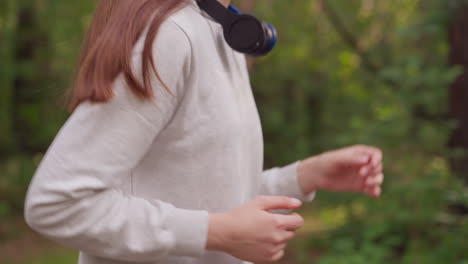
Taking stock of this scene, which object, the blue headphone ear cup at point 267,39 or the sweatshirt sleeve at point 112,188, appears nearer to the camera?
the sweatshirt sleeve at point 112,188

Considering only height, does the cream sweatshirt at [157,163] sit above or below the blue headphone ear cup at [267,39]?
below

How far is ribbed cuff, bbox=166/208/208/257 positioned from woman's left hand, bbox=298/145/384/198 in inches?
22.0

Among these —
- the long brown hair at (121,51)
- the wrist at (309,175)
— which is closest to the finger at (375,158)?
the wrist at (309,175)

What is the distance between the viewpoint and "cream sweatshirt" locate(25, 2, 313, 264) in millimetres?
976

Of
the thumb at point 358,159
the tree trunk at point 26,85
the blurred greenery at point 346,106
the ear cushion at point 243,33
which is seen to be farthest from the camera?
the tree trunk at point 26,85

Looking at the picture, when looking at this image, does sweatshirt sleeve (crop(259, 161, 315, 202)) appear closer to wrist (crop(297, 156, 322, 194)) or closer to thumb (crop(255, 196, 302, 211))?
wrist (crop(297, 156, 322, 194))

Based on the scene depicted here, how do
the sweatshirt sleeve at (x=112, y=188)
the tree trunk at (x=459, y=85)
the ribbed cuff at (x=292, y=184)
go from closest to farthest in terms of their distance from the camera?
1. the sweatshirt sleeve at (x=112, y=188)
2. the ribbed cuff at (x=292, y=184)
3. the tree trunk at (x=459, y=85)

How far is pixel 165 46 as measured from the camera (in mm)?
1029

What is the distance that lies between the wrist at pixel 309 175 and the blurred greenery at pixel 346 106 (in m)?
0.68

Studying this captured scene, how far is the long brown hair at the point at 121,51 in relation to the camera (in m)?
1.00

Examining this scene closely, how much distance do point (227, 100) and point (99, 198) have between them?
0.34 metres

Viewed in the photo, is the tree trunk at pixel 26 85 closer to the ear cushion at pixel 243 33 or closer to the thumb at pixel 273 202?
the ear cushion at pixel 243 33

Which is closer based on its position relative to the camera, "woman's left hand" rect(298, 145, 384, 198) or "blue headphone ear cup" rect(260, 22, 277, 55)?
"blue headphone ear cup" rect(260, 22, 277, 55)

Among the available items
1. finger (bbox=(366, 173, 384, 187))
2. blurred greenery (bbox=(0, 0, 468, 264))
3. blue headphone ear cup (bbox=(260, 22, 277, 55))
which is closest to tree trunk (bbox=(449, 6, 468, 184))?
blurred greenery (bbox=(0, 0, 468, 264))
